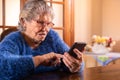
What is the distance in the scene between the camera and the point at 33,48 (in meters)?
1.21

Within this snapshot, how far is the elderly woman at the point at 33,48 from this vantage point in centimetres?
100

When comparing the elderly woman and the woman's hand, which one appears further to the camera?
the woman's hand

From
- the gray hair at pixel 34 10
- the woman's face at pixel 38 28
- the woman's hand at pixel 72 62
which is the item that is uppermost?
the gray hair at pixel 34 10

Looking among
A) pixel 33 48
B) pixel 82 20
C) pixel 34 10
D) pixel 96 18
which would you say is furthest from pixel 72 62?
pixel 96 18

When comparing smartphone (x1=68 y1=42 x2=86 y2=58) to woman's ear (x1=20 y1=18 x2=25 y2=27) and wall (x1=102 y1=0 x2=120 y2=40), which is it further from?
wall (x1=102 y1=0 x2=120 y2=40)

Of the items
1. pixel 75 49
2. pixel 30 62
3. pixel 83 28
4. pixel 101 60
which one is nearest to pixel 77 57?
pixel 75 49

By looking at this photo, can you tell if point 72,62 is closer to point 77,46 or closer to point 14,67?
point 77,46

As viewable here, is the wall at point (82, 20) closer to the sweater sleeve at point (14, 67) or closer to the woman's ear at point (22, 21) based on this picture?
the woman's ear at point (22, 21)

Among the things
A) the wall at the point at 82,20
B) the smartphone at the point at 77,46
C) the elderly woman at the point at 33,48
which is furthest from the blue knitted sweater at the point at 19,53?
the wall at the point at 82,20

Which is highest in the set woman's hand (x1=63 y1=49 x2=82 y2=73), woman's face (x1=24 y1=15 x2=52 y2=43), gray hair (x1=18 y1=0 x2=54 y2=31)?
gray hair (x1=18 y1=0 x2=54 y2=31)

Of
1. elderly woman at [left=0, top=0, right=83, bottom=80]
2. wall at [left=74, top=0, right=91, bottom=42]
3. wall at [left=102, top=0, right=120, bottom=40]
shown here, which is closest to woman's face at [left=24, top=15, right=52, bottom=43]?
elderly woman at [left=0, top=0, right=83, bottom=80]

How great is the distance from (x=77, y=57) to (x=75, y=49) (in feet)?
0.17

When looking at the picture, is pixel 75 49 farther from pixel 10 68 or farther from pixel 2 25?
pixel 2 25

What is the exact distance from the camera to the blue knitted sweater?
3.24ft
